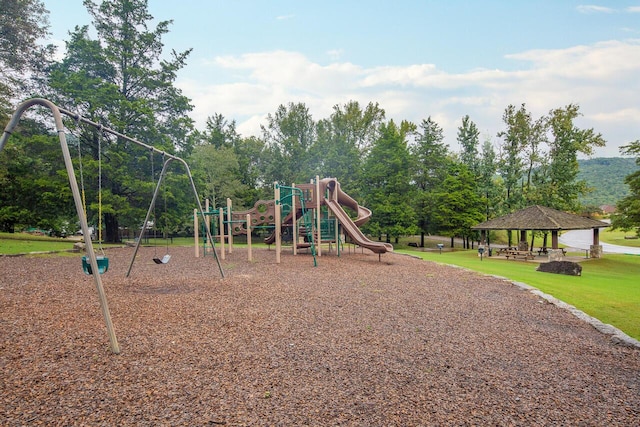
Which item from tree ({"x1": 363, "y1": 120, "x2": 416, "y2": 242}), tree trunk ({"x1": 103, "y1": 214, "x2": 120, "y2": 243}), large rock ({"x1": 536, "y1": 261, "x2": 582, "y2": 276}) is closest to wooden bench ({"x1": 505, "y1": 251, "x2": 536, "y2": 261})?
large rock ({"x1": 536, "y1": 261, "x2": 582, "y2": 276})

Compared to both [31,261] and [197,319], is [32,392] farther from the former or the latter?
[31,261]

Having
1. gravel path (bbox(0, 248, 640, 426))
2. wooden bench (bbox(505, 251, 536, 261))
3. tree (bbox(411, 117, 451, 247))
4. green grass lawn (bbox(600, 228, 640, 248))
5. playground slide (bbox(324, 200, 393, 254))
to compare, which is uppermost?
tree (bbox(411, 117, 451, 247))

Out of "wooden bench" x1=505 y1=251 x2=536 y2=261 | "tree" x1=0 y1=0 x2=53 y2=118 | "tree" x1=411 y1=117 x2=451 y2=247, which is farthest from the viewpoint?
"tree" x1=411 y1=117 x2=451 y2=247

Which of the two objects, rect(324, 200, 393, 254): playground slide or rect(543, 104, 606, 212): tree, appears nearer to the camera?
rect(324, 200, 393, 254): playground slide

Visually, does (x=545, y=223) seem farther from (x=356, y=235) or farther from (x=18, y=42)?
(x=18, y=42)

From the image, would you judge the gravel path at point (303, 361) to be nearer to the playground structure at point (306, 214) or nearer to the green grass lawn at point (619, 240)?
the playground structure at point (306, 214)

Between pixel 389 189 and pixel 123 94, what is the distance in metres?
21.4

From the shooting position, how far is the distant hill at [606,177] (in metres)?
80.1

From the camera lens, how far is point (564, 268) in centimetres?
1355

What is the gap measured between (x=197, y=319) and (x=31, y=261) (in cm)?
1006

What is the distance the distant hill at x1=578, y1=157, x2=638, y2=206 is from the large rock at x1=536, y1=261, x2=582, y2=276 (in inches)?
3053

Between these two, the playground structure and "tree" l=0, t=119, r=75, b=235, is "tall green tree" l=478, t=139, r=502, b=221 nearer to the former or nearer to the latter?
the playground structure

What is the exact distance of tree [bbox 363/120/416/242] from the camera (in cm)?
3050

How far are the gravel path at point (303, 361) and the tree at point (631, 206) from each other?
60.5ft
